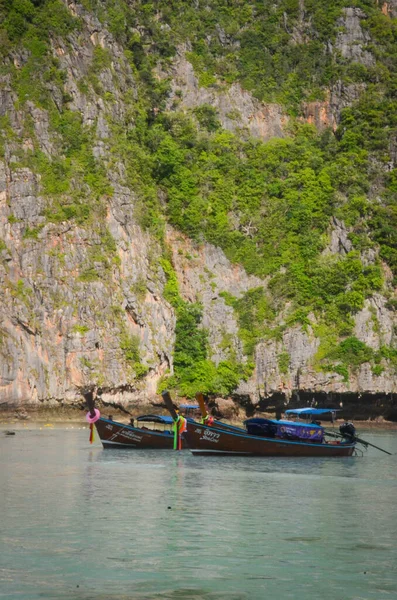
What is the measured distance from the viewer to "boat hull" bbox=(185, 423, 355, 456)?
1887 inches

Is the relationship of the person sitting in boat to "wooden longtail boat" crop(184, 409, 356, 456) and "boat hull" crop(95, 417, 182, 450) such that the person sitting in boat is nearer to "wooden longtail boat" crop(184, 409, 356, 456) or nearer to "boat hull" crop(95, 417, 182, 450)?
"wooden longtail boat" crop(184, 409, 356, 456)

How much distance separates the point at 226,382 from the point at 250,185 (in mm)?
23805

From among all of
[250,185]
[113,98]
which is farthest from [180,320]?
[113,98]

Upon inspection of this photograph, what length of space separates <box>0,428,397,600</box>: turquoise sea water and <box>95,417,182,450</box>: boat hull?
10.1 metres

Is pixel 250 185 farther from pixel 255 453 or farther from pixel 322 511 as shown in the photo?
pixel 322 511

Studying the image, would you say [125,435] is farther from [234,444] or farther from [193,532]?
[193,532]

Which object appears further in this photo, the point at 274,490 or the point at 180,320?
the point at 180,320

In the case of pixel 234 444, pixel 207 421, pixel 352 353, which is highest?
pixel 352 353

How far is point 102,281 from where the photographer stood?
87.5 m

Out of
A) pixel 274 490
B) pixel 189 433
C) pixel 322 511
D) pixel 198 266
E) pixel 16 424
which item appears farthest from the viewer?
pixel 198 266

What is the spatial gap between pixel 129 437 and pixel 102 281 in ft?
116

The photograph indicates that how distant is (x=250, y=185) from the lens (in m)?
101

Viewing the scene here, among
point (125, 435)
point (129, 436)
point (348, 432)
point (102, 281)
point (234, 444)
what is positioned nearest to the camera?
point (234, 444)

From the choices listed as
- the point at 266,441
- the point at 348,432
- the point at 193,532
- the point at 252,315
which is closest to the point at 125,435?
the point at 266,441
